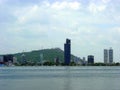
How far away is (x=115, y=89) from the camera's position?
62.2m

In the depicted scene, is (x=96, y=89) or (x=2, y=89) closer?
(x=96, y=89)

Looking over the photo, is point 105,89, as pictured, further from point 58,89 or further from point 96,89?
point 58,89

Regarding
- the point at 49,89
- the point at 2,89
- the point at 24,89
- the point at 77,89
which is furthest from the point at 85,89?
the point at 2,89

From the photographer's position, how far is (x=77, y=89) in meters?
63.2

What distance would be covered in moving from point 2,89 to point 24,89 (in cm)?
430

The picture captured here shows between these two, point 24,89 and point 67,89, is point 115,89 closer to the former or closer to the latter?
point 67,89

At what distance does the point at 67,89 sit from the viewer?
6400cm

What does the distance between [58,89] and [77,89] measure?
10.4 ft

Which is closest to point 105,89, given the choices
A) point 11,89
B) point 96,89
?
point 96,89

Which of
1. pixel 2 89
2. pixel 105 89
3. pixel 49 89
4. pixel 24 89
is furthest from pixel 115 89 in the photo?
pixel 2 89

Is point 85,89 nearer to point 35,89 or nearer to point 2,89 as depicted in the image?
point 35,89

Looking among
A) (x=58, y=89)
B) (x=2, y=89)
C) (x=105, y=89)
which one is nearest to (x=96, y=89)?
(x=105, y=89)

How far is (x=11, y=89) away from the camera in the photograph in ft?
214

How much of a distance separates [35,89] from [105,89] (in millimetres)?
11380
